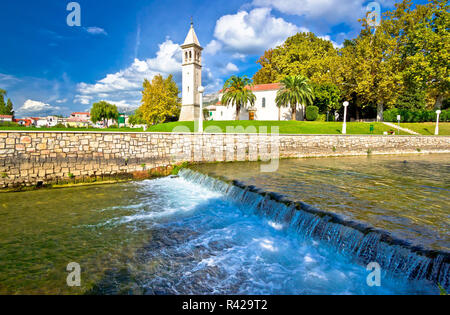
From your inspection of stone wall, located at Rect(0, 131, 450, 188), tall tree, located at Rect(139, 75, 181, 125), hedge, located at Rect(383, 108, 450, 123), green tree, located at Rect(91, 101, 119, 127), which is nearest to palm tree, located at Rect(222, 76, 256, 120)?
tall tree, located at Rect(139, 75, 181, 125)

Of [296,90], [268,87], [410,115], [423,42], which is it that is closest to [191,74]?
[268,87]

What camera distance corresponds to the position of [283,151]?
58.6 feet

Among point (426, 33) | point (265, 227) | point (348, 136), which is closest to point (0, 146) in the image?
point (265, 227)

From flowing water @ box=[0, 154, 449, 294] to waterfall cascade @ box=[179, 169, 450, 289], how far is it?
0.05 meters

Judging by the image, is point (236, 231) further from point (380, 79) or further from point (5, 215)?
point (380, 79)

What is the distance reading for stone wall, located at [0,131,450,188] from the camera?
1036 cm

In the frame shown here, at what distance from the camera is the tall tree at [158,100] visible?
41969 millimetres

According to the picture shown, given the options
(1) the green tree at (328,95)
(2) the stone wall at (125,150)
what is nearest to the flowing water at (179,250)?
(2) the stone wall at (125,150)

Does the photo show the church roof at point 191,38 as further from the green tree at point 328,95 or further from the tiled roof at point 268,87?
the green tree at point 328,95

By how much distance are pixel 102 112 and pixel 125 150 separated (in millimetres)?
64139

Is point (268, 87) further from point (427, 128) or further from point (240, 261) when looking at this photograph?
point (240, 261)

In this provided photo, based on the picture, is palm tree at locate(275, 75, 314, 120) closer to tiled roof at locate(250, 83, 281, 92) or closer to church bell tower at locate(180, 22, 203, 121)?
Answer: tiled roof at locate(250, 83, 281, 92)

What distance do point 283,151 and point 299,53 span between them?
29939 mm

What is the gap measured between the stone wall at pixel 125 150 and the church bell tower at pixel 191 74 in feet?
75.8
